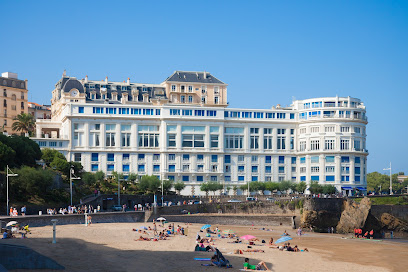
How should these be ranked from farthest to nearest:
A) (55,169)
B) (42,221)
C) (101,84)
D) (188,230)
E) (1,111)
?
(1,111) < (101,84) < (55,169) < (188,230) < (42,221)

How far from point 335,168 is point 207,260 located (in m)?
84.0

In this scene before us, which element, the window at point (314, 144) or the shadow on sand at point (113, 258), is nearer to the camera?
the shadow on sand at point (113, 258)

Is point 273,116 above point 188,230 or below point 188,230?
above

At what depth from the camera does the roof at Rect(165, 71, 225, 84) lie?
148625 mm

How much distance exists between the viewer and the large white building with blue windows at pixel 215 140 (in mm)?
123625

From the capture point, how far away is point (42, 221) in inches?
2692

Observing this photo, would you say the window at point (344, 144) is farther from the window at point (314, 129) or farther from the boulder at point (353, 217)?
the boulder at point (353, 217)

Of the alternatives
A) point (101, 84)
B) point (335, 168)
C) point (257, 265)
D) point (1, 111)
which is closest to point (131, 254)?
point (257, 265)

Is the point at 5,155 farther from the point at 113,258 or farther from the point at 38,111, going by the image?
the point at 38,111

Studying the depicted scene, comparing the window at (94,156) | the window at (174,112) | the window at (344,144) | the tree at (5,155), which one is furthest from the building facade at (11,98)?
the window at (344,144)

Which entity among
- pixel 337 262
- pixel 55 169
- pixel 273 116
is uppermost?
pixel 273 116

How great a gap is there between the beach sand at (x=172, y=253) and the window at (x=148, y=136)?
2024 inches

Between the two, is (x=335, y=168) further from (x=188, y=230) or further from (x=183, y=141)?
(x=188, y=230)

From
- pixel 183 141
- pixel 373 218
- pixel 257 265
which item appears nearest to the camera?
pixel 257 265
